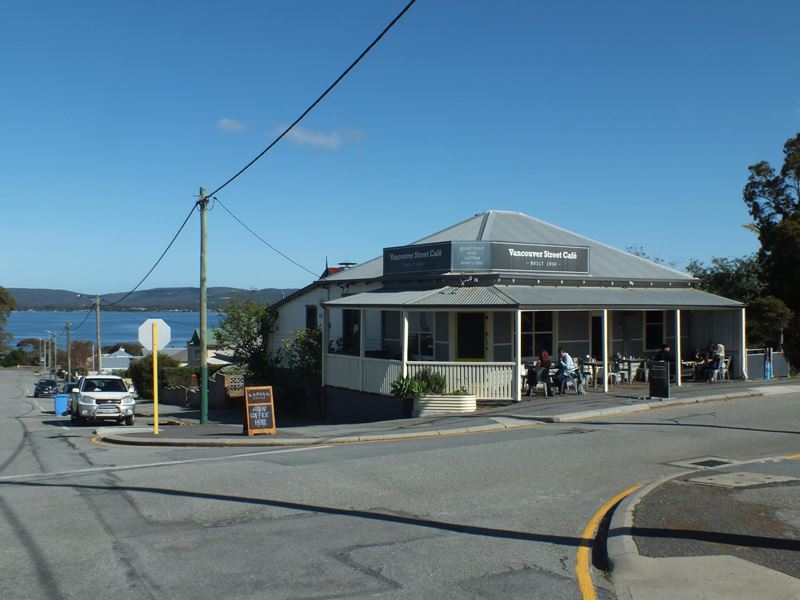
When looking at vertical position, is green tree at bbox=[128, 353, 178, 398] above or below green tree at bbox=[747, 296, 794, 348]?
below

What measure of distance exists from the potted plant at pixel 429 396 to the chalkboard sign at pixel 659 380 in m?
5.03

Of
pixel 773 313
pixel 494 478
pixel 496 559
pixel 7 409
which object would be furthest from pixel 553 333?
pixel 7 409

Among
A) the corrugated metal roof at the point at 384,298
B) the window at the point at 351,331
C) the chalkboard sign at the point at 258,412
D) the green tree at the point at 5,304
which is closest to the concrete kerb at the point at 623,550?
the chalkboard sign at the point at 258,412

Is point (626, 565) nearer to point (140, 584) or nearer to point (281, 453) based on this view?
point (140, 584)

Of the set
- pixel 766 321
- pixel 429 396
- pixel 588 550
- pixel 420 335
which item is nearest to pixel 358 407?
pixel 420 335

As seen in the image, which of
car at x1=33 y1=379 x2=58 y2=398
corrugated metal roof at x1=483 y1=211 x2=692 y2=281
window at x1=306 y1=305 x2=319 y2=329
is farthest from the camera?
car at x1=33 y1=379 x2=58 y2=398

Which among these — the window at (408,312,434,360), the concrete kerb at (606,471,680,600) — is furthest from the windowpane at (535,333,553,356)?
the concrete kerb at (606,471,680,600)

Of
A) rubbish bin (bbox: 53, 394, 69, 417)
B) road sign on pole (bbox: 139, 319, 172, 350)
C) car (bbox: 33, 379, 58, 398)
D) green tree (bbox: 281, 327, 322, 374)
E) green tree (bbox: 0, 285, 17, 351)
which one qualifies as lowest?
car (bbox: 33, 379, 58, 398)

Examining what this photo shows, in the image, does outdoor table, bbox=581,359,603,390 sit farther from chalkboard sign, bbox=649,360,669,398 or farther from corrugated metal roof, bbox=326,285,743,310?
chalkboard sign, bbox=649,360,669,398

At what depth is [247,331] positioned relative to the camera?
3656cm

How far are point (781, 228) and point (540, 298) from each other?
17495 millimetres

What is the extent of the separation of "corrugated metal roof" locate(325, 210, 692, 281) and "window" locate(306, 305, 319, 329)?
2.50 m

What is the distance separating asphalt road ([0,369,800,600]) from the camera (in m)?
6.91

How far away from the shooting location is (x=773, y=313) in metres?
32.0
